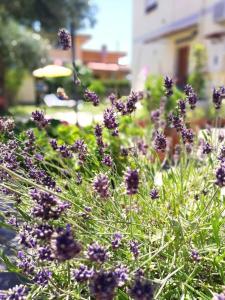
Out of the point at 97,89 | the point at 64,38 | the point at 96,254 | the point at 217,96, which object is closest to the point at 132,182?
the point at 96,254

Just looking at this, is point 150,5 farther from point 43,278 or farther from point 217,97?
point 43,278

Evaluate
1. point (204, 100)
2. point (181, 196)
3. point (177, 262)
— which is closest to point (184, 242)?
point (177, 262)

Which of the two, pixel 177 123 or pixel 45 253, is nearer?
pixel 45 253

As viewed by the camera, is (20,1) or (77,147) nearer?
(77,147)

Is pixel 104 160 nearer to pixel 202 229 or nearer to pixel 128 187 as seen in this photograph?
pixel 202 229

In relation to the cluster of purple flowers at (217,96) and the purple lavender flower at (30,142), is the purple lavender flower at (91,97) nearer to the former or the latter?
the purple lavender flower at (30,142)

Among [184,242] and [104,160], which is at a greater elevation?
[104,160]

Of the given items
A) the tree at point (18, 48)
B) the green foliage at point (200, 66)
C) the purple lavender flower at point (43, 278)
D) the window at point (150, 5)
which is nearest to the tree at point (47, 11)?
the tree at point (18, 48)
